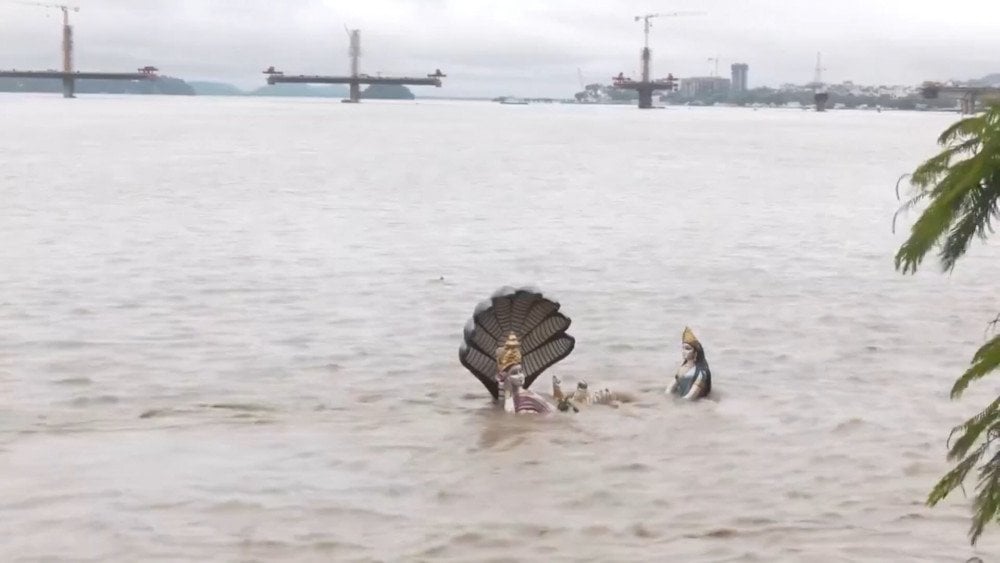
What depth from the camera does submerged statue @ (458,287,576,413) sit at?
1463 cm

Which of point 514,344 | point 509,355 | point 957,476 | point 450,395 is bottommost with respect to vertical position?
point 450,395

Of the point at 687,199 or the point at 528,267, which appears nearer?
the point at 528,267

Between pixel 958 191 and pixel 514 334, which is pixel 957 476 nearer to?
pixel 958 191

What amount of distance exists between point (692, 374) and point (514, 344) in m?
2.45

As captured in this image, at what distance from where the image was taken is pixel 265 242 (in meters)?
33.7

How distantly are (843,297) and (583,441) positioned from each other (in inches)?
496

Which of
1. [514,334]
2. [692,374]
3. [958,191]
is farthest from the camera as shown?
[692,374]

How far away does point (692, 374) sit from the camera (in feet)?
52.0

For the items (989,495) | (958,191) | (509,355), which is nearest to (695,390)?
(509,355)

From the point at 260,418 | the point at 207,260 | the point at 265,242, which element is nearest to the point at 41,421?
the point at 260,418

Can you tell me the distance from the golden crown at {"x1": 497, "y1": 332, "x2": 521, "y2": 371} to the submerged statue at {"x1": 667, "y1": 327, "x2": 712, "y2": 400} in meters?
2.20

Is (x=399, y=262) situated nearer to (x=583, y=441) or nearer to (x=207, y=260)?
(x=207, y=260)

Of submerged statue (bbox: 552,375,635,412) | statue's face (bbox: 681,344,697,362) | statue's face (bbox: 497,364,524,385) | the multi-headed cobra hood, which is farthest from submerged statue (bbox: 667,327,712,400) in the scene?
statue's face (bbox: 497,364,524,385)

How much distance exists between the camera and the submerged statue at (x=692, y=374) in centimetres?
1572
